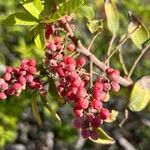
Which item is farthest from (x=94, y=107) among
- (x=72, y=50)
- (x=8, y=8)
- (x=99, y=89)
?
(x=8, y=8)

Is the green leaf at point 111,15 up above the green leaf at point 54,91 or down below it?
above

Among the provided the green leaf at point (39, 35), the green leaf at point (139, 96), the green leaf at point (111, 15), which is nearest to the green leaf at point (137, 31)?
the green leaf at point (111, 15)

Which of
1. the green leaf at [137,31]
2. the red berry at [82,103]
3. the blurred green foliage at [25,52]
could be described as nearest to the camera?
the red berry at [82,103]

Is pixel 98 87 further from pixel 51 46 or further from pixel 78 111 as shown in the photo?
pixel 51 46

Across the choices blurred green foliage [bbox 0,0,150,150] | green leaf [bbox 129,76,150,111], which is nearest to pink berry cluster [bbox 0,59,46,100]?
green leaf [bbox 129,76,150,111]

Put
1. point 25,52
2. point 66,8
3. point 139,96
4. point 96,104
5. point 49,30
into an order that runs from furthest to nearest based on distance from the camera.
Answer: point 25,52
point 139,96
point 49,30
point 96,104
point 66,8

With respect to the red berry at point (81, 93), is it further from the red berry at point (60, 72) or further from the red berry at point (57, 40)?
the red berry at point (57, 40)

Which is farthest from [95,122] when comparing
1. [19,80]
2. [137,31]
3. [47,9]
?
[137,31]
